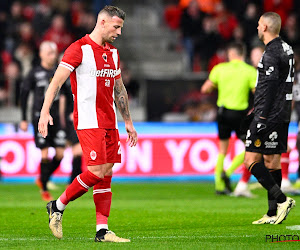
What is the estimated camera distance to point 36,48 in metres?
20.5

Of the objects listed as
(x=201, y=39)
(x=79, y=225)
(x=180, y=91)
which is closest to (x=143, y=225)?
(x=79, y=225)

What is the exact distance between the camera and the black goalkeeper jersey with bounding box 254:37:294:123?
26.9 feet

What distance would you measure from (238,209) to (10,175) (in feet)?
21.9

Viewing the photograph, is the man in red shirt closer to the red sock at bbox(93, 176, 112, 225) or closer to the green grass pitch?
the red sock at bbox(93, 176, 112, 225)

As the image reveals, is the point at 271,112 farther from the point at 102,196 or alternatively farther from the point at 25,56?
the point at 25,56

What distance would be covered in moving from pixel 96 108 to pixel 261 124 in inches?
80.0

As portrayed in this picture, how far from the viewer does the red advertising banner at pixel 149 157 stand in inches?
605

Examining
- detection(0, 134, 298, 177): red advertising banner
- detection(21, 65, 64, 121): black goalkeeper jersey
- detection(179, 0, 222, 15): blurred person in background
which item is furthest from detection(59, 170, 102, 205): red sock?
detection(179, 0, 222, 15): blurred person in background

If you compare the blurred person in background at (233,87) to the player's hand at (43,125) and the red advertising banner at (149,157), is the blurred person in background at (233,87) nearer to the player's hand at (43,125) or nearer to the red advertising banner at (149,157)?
the red advertising banner at (149,157)

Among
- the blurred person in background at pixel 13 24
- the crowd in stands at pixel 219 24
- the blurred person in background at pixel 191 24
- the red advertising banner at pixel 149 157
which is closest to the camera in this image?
the red advertising banner at pixel 149 157

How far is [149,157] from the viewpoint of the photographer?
50.8 ft

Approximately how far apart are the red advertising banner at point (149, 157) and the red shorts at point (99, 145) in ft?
26.9

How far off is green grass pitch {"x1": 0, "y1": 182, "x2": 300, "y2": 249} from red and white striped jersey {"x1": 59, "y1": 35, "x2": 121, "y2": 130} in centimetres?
109

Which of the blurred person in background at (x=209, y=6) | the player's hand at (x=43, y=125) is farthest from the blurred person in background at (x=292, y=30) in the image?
the player's hand at (x=43, y=125)
